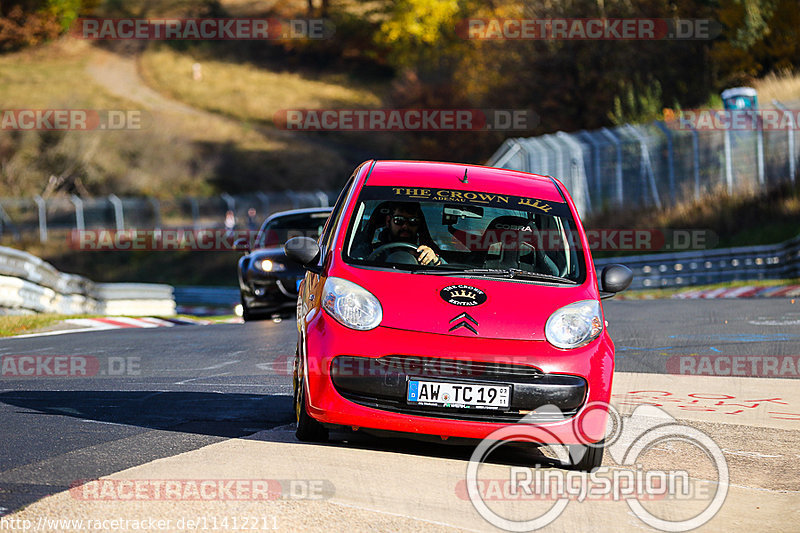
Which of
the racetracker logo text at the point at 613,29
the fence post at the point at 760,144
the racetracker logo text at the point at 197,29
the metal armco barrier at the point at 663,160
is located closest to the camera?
the fence post at the point at 760,144

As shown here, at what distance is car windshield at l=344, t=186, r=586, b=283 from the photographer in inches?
286

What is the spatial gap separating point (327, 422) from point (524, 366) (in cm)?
114

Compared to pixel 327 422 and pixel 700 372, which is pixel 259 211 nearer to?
pixel 700 372

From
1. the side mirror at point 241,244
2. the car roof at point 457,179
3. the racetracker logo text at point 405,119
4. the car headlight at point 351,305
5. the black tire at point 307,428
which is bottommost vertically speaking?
the black tire at point 307,428

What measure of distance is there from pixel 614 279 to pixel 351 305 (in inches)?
74.2

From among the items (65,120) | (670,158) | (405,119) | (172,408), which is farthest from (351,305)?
(405,119)

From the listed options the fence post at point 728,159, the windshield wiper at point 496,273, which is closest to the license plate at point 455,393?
the windshield wiper at point 496,273

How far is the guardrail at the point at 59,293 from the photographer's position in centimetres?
→ 1845

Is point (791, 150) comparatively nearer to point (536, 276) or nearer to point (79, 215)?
point (536, 276)

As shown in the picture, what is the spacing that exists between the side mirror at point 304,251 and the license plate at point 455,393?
46.7 inches

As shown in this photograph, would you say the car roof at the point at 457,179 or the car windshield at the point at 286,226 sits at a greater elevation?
the car roof at the point at 457,179

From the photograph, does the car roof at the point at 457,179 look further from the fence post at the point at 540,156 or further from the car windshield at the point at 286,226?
the fence post at the point at 540,156

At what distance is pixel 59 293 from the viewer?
69.8 feet

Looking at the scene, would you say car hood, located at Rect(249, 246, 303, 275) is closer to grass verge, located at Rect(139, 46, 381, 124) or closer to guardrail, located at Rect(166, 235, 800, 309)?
guardrail, located at Rect(166, 235, 800, 309)
